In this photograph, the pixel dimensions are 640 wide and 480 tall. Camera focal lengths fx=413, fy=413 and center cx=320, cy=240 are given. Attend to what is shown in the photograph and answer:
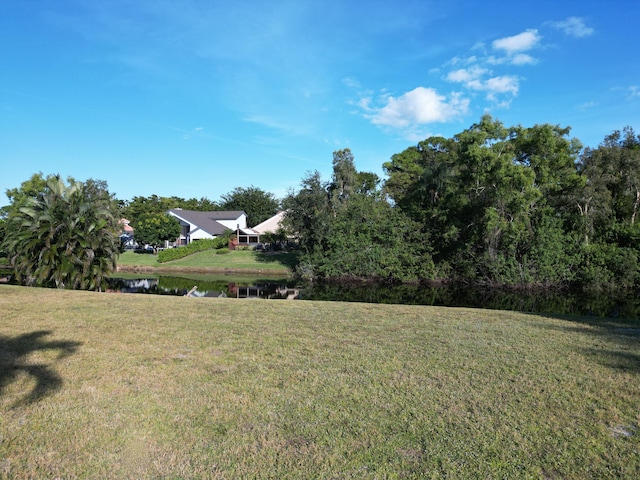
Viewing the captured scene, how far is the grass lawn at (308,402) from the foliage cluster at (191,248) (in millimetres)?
33141

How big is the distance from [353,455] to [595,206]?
87.9 ft

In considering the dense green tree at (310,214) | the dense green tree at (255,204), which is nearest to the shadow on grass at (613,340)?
the dense green tree at (310,214)

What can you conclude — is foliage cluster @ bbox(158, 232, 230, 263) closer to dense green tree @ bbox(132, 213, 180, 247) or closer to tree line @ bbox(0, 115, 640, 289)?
dense green tree @ bbox(132, 213, 180, 247)

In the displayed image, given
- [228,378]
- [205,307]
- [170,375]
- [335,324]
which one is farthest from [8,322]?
[335,324]

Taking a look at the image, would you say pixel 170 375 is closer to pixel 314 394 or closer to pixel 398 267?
pixel 314 394

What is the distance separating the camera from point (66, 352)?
5.32m

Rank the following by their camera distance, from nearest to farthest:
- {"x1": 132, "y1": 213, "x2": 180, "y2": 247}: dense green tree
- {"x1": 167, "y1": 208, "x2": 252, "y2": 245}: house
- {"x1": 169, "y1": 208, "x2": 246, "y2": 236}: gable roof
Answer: {"x1": 132, "y1": 213, "x2": 180, "y2": 247}: dense green tree, {"x1": 167, "y1": 208, "x2": 252, "y2": 245}: house, {"x1": 169, "y1": 208, "x2": 246, "y2": 236}: gable roof

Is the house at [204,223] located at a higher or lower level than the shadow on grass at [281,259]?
higher

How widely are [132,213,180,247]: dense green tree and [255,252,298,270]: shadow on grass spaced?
1136cm

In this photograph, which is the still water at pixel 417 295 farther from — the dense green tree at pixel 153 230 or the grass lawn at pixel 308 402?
the dense green tree at pixel 153 230

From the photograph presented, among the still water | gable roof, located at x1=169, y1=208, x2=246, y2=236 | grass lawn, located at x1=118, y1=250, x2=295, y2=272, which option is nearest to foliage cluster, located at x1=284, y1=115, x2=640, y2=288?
the still water

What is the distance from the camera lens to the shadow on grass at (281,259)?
34.8 m

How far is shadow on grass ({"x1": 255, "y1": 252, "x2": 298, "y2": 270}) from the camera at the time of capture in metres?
34.8

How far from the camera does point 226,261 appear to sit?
37750 mm
